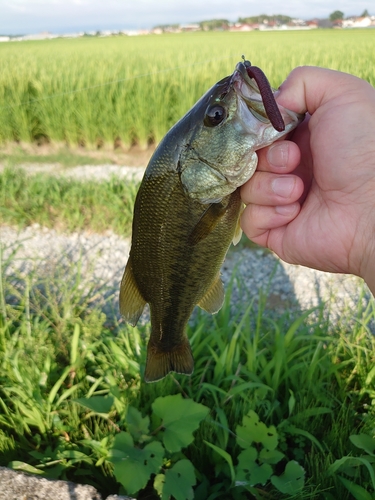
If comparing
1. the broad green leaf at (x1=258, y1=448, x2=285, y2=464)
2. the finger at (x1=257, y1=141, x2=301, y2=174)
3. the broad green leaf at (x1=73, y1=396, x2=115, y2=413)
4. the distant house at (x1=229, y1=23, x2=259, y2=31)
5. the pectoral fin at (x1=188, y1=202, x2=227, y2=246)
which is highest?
the distant house at (x1=229, y1=23, x2=259, y2=31)

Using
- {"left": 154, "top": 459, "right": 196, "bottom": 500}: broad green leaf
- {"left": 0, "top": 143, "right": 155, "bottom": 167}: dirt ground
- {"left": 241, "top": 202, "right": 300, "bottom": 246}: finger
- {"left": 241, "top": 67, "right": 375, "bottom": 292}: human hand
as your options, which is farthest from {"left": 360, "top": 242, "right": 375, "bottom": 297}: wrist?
{"left": 0, "top": 143, "right": 155, "bottom": 167}: dirt ground

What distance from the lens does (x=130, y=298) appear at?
5.31ft

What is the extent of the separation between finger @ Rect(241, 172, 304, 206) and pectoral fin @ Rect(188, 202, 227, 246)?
0.29 metres

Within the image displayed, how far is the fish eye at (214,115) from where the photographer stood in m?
1.27

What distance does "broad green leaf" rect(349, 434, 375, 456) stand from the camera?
1.89 metres

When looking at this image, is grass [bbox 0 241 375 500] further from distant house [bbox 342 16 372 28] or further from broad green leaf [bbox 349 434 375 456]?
distant house [bbox 342 16 372 28]

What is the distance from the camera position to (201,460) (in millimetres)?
2164

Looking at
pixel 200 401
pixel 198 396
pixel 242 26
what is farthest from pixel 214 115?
pixel 242 26

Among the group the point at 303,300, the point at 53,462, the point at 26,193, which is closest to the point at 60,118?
the point at 26,193

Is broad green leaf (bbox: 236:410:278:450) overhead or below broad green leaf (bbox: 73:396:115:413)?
below

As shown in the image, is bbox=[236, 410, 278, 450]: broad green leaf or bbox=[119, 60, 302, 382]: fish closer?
bbox=[119, 60, 302, 382]: fish

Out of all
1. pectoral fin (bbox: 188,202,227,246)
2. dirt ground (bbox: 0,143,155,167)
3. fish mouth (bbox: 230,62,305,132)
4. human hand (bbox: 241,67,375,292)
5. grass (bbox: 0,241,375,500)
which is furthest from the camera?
dirt ground (bbox: 0,143,155,167)

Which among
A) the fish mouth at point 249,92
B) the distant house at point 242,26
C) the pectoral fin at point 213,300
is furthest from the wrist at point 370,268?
the distant house at point 242,26

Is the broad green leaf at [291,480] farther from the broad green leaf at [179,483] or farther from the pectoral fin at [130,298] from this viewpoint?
the pectoral fin at [130,298]
